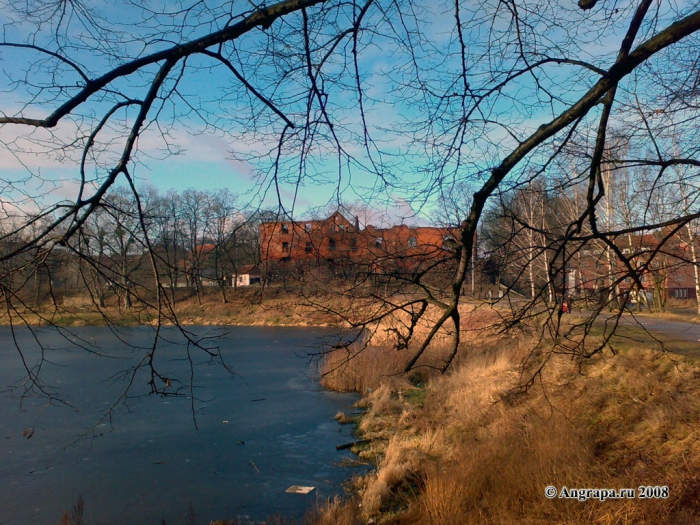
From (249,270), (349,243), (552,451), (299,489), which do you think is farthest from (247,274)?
(299,489)

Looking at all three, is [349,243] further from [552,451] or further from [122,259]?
[552,451]

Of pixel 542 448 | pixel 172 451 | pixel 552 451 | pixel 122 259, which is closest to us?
pixel 122 259

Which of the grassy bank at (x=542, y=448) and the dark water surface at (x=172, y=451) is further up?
the grassy bank at (x=542, y=448)

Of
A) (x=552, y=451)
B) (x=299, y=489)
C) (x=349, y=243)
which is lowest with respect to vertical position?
(x=299, y=489)

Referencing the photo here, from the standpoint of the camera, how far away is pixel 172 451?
433 inches

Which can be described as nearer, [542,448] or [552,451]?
[552,451]

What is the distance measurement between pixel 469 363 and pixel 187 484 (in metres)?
7.09

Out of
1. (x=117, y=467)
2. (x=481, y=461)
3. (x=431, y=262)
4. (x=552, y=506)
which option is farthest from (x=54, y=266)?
(x=117, y=467)

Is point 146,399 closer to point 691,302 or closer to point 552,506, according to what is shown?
point 552,506

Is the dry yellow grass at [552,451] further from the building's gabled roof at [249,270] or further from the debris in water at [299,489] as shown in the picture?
the building's gabled roof at [249,270]

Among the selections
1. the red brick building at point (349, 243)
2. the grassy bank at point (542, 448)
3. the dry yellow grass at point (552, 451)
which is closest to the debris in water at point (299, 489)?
the grassy bank at point (542, 448)

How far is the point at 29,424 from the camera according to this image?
12.7m

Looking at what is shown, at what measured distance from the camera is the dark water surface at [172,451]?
8531mm

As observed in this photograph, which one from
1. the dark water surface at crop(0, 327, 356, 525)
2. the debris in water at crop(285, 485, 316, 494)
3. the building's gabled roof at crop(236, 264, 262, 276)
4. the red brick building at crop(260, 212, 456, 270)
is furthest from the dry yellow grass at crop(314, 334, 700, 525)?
the building's gabled roof at crop(236, 264, 262, 276)
